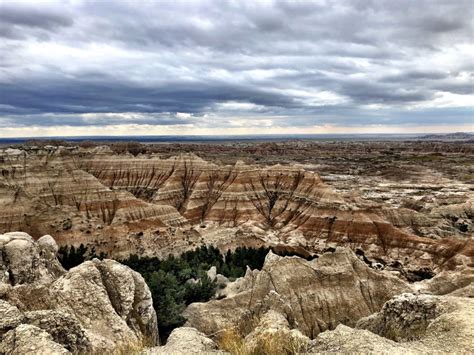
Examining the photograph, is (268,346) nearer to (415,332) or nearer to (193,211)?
(415,332)

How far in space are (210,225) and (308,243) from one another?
18.8m

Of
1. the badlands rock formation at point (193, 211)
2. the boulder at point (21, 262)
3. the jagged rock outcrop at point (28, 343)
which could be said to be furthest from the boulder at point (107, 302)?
the badlands rock formation at point (193, 211)

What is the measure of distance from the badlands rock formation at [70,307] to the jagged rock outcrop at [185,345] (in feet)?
4.12

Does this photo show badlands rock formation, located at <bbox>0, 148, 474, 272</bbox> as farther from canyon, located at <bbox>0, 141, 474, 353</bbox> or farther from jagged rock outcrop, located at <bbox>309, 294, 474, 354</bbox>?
jagged rock outcrop, located at <bbox>309, 294, 474, 354</bbox>

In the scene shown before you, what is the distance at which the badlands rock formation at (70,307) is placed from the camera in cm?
1134

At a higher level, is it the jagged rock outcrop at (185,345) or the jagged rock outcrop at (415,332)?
the jagged rock outcrop at (415,332)

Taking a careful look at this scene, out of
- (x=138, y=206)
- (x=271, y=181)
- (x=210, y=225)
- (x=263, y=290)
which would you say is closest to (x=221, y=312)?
(x=263, y=290)

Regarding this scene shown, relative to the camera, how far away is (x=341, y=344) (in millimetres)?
11641

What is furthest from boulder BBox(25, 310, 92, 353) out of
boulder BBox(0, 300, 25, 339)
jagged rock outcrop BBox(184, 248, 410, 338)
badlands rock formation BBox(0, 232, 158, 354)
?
jagged rock outcrop BBox(184, 248, 410, 338)

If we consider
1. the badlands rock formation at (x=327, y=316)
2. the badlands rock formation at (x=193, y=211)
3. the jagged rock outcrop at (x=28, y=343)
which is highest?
the jagged rock outcrop at (x=28, y=343)

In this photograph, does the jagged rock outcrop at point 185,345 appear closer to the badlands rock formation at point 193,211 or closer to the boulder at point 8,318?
the boulder at point 8,318

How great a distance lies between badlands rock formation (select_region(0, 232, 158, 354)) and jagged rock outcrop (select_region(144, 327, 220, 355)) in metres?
1.26

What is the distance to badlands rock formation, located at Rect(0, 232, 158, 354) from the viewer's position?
37.2 feet

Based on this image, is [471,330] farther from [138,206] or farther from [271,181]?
[271,181]
